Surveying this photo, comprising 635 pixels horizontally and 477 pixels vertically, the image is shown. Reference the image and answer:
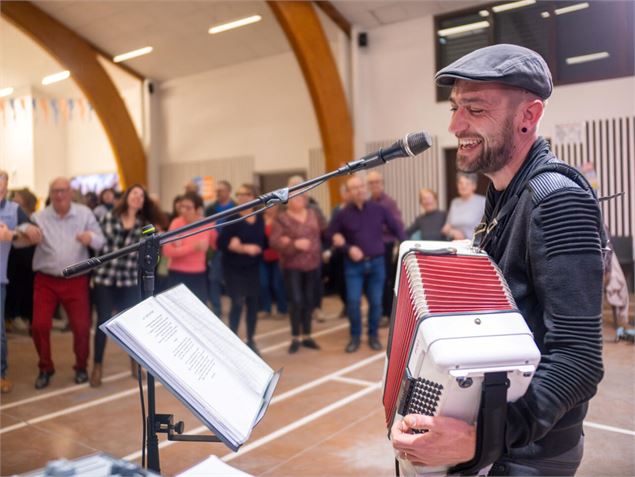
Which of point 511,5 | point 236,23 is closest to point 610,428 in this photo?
point 511,5

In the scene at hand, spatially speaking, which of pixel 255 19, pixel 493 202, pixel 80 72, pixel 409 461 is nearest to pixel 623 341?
pixel 493 202

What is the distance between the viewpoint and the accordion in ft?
3.14

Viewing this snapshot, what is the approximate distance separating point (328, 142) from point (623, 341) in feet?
17.8

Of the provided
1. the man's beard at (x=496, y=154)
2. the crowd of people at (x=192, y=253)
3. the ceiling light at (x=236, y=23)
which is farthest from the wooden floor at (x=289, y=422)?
the ceiling light at (x=236, y=23)

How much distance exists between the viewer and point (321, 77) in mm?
8688

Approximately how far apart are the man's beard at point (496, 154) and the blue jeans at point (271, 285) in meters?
5.74

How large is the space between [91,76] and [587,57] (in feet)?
29.4

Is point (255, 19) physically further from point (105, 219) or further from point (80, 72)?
point (105, 219)

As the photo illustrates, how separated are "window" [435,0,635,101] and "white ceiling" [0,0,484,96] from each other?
55 cm

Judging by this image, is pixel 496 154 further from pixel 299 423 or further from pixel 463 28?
pixel 463 28

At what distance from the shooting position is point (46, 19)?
9.98m

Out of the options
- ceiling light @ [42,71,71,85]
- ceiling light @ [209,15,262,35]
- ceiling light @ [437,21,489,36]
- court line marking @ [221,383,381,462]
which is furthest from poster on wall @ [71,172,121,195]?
court line marking @ [221,383,381,462]

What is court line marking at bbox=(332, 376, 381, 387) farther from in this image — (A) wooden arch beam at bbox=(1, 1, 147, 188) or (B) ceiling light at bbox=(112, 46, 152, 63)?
(B) ceiling light at bbox=(112, 46, 152, 63)

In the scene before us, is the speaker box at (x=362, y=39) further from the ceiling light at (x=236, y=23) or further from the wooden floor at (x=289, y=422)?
the wooden floor at (x=289, y=422)
